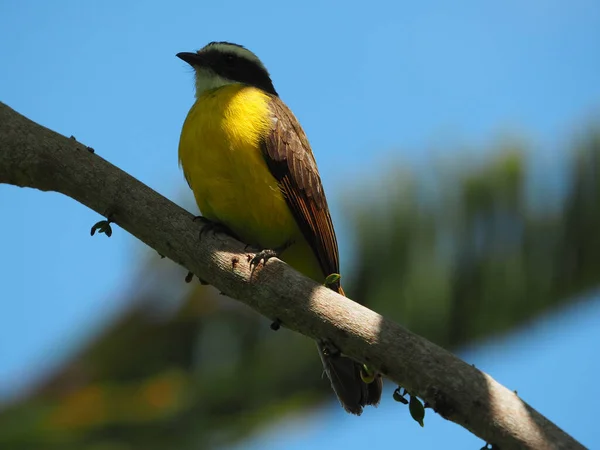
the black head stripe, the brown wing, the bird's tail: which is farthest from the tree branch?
the black head stripe

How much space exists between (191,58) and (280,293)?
3097 mm

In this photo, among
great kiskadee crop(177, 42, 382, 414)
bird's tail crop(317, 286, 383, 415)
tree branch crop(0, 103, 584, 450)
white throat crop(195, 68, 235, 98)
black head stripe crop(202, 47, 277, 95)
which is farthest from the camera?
black head stripe crop(202, 47, 277, 95)

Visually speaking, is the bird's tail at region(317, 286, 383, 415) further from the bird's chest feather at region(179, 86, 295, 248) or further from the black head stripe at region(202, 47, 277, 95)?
the black head stripe at region(202, 47, 277, 95)

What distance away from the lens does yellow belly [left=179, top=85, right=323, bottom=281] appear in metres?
5.75

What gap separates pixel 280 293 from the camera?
4.50 meters

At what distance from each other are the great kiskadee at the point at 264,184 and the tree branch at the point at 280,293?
0.92 metres

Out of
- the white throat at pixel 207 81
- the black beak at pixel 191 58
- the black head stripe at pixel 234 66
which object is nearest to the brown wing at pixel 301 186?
A: the white throat at pixel 207 81

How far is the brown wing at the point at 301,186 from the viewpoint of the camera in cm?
591

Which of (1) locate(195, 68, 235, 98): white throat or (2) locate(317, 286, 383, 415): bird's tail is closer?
(2) locate(317, 286, 383, 415): bird's tail

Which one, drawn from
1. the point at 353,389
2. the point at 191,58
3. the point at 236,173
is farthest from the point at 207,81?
the point at 353,389

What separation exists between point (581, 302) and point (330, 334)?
565 centimetres

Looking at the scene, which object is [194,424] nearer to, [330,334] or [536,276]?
[536,276]

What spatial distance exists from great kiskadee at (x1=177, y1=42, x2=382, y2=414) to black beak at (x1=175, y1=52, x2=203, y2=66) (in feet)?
2.11

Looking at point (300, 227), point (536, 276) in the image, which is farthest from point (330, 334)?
point (536, 276)
